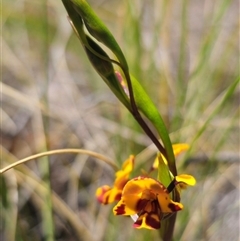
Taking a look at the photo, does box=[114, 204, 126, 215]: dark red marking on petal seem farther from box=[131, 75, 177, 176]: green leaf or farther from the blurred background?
the blurred background

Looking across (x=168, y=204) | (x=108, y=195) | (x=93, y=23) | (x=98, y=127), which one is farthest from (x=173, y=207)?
(x=98, y=127)

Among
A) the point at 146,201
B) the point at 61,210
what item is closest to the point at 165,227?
the point at 146,201

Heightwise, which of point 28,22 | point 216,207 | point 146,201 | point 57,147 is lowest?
point 216,207

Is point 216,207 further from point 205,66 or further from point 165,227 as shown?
point 165,227

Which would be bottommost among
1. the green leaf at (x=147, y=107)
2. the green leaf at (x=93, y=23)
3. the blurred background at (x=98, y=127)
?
the blurred background at (x=98, y=127)

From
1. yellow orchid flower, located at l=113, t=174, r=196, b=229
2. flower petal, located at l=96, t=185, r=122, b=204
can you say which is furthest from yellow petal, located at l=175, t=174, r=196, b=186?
flower petal, located at l=96, t=185, r=122, b=204

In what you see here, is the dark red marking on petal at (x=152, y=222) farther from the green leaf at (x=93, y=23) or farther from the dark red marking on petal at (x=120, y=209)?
the green leaf at (x=93, y=23)

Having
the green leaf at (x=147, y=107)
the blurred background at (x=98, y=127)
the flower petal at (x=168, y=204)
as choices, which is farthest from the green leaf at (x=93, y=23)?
the blurred background at (x=98, y=127)

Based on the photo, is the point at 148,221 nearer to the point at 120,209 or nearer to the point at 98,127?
the point at 120,209
